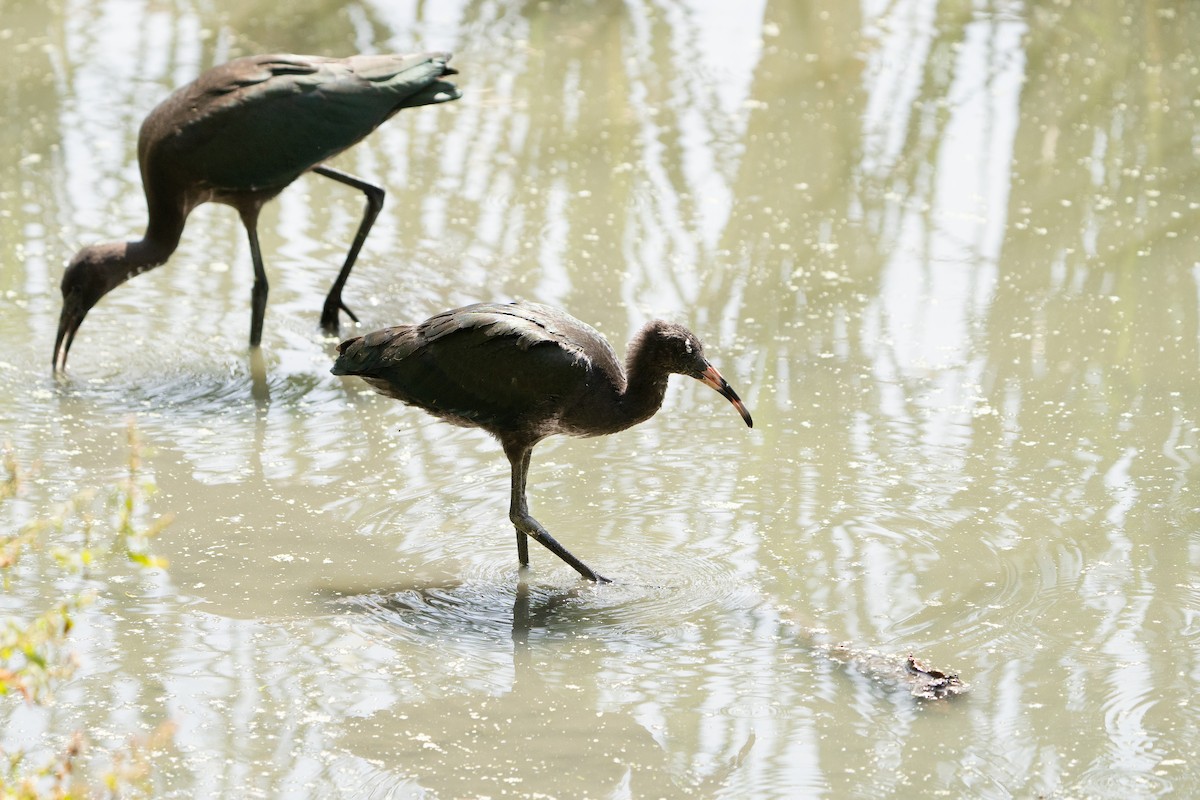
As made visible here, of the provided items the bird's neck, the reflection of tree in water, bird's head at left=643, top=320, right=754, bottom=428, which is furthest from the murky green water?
bird's head at left=643, top=320, right=754, bottom=428

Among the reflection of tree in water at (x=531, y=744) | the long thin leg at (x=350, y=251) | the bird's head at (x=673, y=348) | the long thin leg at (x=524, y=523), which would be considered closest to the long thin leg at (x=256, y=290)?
the long thin leg at (x=350, y=251)

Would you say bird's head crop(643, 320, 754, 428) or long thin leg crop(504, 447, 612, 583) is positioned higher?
bird's head crop(643, 320, 754, 428)

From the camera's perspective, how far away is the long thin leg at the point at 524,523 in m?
5.25

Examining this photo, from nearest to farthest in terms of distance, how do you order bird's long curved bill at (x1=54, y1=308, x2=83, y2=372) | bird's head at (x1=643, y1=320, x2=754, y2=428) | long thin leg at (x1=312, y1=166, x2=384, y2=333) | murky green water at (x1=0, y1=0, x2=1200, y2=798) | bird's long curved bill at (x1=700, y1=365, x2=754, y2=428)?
murky green water at (x1=0, y1=0, x2=1200, y2=798) → bird's head at (x1=643, y1=320, x2=754, y2=428) → bird's long curved bill at (x1=700, y1=365, x2=754, y2=428) → bird's long curved bill at (x1=54, y1=308, x2=83, y2=372) → long thin leg at (x1=312, y1=166, x2=384, y2=333)

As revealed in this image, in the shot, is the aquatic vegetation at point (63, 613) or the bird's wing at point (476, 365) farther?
the bird's wing at point (476, 365)

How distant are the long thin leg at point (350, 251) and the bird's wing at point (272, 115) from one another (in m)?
0.24

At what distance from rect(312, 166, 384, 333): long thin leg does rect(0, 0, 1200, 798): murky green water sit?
0.44 ft

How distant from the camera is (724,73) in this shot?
10.4m

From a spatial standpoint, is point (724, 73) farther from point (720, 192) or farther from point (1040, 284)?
point (1040, 284)

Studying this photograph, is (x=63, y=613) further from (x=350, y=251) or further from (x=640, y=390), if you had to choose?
(x=350, y=251)

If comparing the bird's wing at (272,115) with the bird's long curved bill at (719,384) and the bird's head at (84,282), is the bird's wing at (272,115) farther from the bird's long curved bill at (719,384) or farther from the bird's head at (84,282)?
the bird's long curved bill at (719,384)

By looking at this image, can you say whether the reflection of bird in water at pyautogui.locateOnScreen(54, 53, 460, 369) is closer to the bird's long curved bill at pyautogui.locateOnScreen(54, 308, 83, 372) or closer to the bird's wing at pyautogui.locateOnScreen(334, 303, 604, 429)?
the bird's long curved bill at pyautogui.locateOnScreen(54, 308, 83, 372)

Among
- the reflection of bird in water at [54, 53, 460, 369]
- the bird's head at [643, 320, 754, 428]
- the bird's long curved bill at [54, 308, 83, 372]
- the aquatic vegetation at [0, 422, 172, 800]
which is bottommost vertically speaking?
the aquatic vegetation at [0, 422, 172, 800]

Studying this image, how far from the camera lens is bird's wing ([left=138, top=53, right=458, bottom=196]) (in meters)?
7.01
